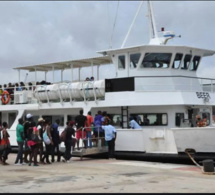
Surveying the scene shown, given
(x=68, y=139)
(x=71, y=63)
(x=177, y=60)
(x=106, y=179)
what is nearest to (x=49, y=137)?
(x=68, y=139)

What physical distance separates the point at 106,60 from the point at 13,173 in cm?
1100

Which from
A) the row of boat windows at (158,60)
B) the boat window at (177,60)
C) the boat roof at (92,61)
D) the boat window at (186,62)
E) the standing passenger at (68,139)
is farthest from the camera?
the boat window at (186,62)

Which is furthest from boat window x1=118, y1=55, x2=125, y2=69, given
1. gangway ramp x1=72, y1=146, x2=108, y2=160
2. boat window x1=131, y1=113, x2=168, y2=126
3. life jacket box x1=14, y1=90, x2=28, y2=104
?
life jacket box x1=14, y1=90, x2=28, y2=104

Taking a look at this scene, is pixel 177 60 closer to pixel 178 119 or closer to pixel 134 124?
pixel 178 119

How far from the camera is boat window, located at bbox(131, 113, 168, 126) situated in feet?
55.2

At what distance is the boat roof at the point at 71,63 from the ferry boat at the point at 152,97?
2200 mm

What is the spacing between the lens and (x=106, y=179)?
35.2 feet

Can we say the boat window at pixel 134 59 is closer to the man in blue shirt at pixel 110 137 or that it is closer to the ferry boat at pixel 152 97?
the ferry boat at pixel 152 97

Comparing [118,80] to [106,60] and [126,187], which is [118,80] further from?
[126,187]

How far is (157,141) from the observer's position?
15.8 meters

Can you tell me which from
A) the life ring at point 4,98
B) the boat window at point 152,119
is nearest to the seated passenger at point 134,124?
the boat window at point 152,119

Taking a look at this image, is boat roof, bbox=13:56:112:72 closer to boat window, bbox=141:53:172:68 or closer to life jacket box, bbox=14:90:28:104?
life jacket box, bbox=14:90:28:104

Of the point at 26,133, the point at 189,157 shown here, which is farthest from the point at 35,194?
the point at 189,157

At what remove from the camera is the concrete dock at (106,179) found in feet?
30.1
